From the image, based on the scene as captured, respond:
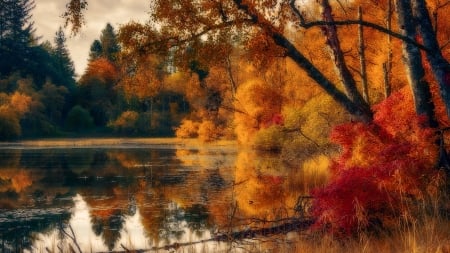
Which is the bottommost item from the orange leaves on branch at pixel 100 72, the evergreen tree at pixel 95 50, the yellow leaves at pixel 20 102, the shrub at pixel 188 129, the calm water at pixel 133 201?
the calm water at pixel 133 201

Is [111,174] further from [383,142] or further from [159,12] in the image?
[383,142]

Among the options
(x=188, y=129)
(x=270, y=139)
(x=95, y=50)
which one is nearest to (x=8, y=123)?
(x=188, y=129)

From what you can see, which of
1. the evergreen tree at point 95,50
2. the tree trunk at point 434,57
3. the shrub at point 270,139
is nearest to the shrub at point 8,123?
the evergreen tree at point 95,50

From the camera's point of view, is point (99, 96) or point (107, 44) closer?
point (99, 96)

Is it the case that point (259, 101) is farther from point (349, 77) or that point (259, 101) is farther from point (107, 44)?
point (107, 44)

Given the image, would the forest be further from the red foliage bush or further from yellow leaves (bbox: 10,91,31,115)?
yellow leaves (bbox: 10,91,31,115)

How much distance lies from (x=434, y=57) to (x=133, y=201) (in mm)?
11423

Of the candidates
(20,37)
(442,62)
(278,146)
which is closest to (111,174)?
(278,146)

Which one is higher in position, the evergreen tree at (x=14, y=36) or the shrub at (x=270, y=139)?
the evergreen tree at (x=14, y=36)

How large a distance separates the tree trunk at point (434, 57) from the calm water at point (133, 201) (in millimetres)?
3418

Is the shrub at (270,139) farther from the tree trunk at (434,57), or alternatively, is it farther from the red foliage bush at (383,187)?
the tree trunk at (434,57)

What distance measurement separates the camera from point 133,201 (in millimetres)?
16703

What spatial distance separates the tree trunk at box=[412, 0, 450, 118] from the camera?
7.31 metres

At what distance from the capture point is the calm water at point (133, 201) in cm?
1189
